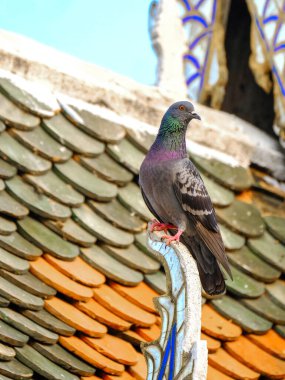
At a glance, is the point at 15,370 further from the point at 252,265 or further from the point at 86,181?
the point at 252,265

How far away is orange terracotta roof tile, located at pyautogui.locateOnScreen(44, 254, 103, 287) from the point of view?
475cm

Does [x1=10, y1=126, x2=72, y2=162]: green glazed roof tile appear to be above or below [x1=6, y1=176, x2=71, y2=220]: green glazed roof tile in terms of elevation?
above

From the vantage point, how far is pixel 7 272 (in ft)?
14.8

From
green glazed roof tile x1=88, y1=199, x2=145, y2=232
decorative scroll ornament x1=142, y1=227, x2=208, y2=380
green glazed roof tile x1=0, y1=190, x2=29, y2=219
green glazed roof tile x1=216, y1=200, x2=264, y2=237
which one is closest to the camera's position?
decorative scroll ornament x1=142, y1=227, x2=208, y2=380

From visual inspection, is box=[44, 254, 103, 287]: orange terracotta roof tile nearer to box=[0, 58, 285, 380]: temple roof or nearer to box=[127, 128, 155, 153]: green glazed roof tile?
box=[0, 58, 285, 380]: temple roof

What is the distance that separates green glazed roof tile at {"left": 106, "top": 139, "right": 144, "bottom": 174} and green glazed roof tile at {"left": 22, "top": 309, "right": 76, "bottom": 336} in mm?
969

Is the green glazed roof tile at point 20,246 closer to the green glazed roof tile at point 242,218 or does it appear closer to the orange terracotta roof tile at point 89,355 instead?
the orange terracotta roof tile at point 89,355

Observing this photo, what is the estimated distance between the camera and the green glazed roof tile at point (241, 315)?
5.13 meters

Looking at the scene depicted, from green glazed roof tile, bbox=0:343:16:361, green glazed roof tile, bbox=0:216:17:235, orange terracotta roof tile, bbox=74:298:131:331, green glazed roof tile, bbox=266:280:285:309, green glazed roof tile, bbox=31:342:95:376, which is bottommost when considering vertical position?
green glazed roof tile, bbox=0:343:16:361

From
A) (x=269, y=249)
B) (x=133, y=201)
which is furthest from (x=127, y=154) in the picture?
(x=269, y=249)

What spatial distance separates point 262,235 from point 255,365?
2.46ft

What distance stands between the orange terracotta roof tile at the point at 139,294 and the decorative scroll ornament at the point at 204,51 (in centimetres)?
163

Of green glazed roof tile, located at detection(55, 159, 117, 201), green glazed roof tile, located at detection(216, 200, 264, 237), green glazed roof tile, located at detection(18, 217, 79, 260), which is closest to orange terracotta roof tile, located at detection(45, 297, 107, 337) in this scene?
green glazed roof tile, located at detection(18, 217, 79, 260)

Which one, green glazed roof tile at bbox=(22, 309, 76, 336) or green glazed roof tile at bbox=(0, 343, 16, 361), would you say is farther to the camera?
green glazed roof tile at bbox=(22, 309, 76, 336)
